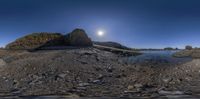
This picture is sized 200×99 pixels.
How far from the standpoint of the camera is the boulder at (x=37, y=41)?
713 inches

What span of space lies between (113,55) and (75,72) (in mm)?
3441

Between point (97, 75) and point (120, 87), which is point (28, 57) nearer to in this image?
point (97, 75)

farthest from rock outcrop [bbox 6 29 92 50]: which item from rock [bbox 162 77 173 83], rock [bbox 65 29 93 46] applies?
rock [bbox 162 77 173 83]

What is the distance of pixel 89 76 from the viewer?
12281 mm

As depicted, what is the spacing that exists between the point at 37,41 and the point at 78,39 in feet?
10.0

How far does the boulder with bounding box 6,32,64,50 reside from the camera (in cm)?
1811

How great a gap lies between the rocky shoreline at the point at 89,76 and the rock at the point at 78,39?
1.48 metres

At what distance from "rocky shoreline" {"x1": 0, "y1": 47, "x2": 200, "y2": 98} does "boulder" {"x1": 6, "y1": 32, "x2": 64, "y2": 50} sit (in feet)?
7.61

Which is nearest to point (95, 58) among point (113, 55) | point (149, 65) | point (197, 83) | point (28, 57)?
point (113, 55)

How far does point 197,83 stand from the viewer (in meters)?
11.0

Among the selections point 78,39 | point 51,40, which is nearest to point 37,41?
point 51,40

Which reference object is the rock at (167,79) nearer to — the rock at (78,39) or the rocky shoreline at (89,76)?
the rocky shoreline at (89,76)

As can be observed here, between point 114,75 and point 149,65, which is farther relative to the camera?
point 149,65

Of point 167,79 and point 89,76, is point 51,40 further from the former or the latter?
point 167,79
